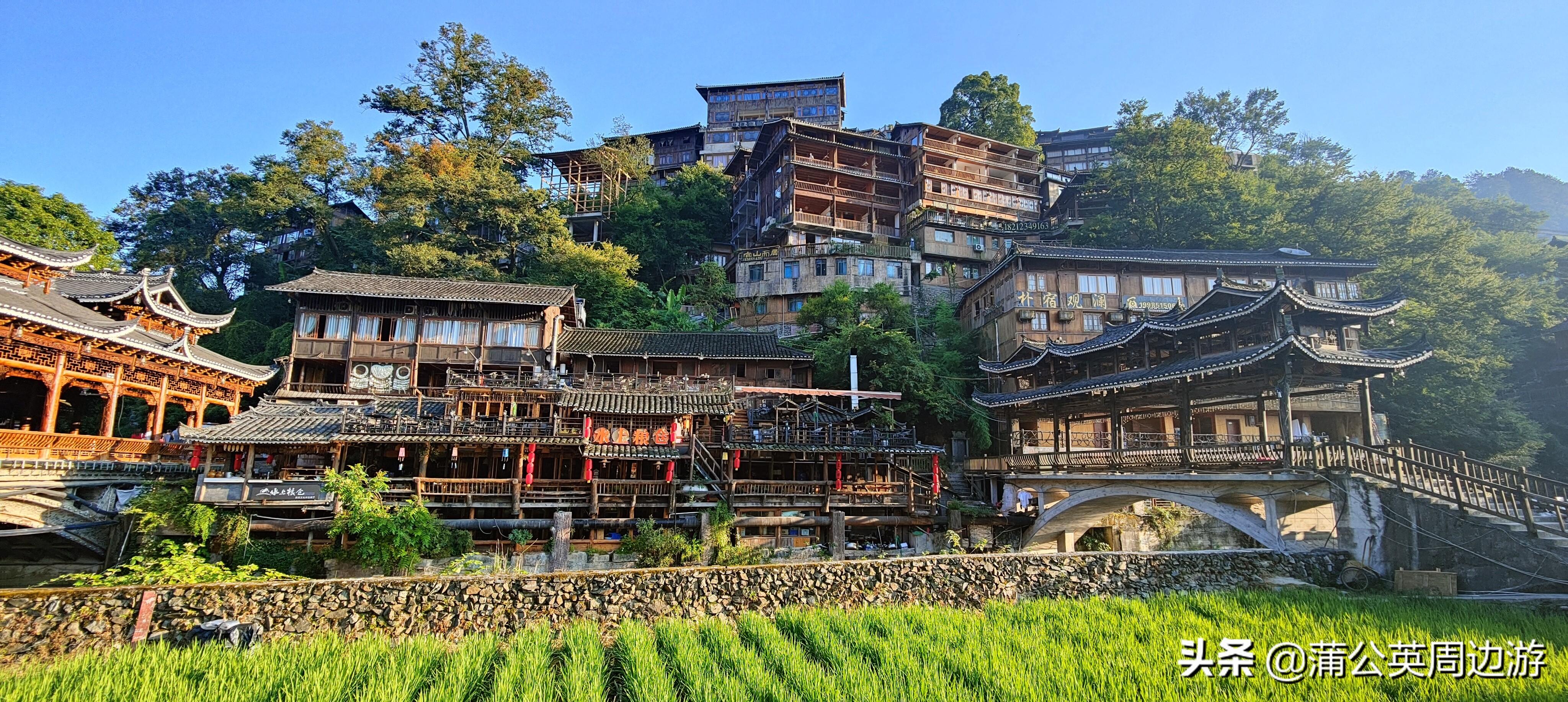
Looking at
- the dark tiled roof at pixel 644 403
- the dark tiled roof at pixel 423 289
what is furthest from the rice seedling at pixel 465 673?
the dark tiled roof at pixel 423 289

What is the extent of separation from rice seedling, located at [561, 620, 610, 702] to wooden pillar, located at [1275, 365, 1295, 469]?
15167mm

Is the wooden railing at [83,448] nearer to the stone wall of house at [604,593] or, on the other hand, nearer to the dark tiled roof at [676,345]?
the stone wall of house at [604,593]

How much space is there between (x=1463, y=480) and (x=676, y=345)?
990 inches

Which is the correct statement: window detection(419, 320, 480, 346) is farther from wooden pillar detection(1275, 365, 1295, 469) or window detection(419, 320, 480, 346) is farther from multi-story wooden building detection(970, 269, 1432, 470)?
wooden pillar detection(1275, 365, 1295, 469)

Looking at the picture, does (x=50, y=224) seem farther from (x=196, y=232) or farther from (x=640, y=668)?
(x=640, y=668)

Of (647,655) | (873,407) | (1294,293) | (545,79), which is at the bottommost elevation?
(647,655)

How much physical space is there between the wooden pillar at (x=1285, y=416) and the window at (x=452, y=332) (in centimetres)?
2884

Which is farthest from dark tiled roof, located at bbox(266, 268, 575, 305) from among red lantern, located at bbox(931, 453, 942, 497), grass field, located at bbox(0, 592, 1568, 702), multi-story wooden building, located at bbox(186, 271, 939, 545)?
grass field, located at bbox(0, 592, 1568, 702)

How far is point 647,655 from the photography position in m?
8.96

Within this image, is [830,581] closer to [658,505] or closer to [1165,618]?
[1165,618]

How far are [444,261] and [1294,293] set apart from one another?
34974 millimetres

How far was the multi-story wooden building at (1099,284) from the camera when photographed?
1225 inches

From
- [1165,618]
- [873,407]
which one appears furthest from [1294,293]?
[873,407]

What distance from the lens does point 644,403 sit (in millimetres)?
22703
